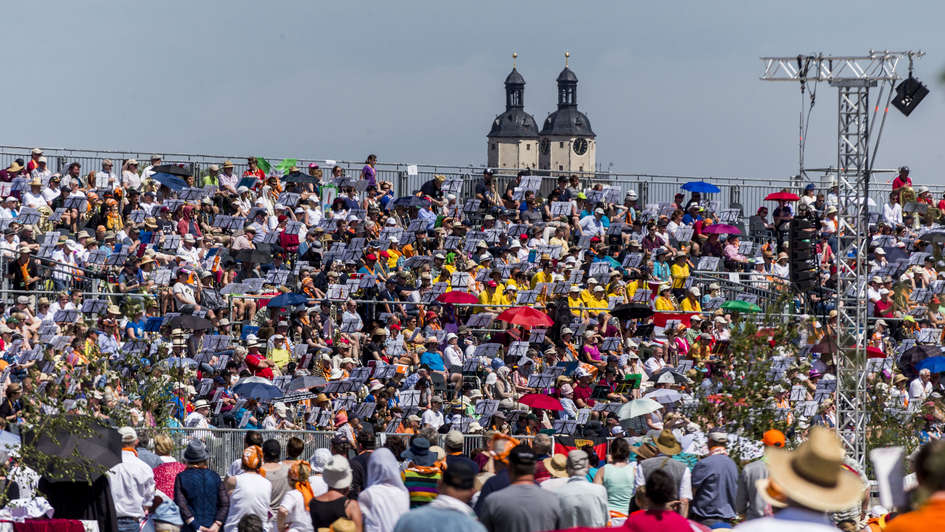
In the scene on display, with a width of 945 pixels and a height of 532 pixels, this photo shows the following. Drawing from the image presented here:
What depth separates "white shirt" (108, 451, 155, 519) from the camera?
43.2 ft

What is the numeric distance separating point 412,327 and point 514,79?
156m

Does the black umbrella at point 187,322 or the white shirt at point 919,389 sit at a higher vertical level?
the black umbrella at point 187,322

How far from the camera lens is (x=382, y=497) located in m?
10.9

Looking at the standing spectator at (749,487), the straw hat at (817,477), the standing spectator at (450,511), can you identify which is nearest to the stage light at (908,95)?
the standing spectator at (749,487)

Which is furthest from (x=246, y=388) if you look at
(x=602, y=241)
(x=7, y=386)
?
(x=602, y=241)

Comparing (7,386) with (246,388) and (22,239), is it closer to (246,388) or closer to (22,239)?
(246,388)

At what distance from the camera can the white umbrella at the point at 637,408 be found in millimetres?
20422

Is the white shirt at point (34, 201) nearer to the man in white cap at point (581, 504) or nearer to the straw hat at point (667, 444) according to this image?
the straw hat at point (667, 444)

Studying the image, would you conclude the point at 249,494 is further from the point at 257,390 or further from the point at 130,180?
the point at 130,180

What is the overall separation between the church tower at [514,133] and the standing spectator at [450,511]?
171m

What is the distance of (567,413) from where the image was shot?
22.0 meters

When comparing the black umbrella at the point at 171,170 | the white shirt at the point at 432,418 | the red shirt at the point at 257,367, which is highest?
the black umbrella at the point at 171,170

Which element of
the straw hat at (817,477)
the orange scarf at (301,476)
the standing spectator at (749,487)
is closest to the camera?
the straw hat at (817,477)

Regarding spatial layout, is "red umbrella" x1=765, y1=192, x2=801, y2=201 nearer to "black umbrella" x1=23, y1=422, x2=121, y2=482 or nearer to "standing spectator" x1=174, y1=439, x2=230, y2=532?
"standing spectator" x1=174, y1=439, x2=230, y2=532
